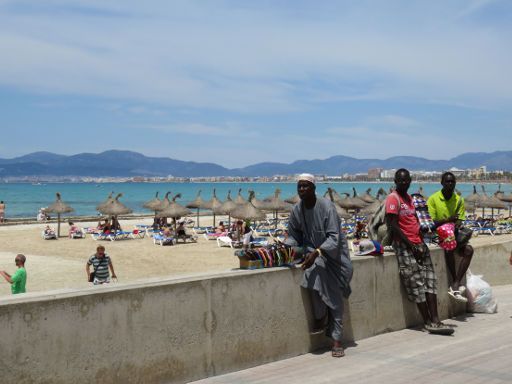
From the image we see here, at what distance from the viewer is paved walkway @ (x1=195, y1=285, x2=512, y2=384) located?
418cm

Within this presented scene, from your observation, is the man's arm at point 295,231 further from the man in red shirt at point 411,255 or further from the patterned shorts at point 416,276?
the patterned shorts at point 416,276

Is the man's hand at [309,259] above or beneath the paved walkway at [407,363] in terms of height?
above

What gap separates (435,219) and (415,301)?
100 cm

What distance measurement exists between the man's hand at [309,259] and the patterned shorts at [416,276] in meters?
1.20

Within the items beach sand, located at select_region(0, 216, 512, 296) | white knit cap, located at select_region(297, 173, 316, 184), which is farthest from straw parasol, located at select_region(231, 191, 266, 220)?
white knit cap, located at select_region(297, 173, 316, 184)

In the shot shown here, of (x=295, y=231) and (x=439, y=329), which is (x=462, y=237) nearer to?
(x=439, y=329)

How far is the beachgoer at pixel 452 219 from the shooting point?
6.13 m

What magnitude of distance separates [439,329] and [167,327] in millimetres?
2696

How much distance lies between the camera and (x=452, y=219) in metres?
6.12

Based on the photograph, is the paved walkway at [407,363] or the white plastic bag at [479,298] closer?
the paved walkway at [407,363]

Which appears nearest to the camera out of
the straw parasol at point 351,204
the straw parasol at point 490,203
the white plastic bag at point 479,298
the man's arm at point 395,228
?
the man's arm at point 395,228

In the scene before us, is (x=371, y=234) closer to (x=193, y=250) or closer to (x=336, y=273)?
(x=336, y=273)

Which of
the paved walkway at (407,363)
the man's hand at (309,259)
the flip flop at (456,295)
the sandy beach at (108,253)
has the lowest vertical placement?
the sandy beach at (108,253)

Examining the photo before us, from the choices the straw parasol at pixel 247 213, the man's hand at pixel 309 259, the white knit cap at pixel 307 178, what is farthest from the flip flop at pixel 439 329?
the straw parasol at pixel 247 213
